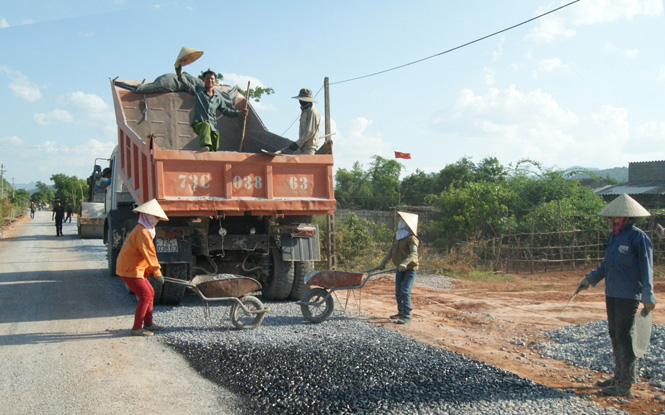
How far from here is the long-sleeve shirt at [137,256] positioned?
5.70 m

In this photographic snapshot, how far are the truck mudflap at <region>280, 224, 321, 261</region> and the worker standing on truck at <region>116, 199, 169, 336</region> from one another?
2.12m

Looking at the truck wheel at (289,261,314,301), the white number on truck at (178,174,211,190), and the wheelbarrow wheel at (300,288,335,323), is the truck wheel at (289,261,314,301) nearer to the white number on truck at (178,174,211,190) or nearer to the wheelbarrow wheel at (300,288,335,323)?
the wheelbarrow wheel at (300,288,335,323)

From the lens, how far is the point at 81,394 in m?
4.00

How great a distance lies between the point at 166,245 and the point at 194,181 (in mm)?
1005

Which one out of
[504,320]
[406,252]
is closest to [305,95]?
[406,252]

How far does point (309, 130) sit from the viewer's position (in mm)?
7391

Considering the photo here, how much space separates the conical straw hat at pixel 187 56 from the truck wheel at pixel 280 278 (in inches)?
124

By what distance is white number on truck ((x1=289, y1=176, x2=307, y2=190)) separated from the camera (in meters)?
7.05

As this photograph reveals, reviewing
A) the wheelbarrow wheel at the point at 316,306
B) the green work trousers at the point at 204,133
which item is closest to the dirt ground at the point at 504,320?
the wheelbarrow wheel at the point at 316,306

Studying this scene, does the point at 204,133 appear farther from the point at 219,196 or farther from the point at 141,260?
the point at 141,260

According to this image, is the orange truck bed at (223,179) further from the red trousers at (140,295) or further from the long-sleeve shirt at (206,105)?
the red trousers at (140,295)

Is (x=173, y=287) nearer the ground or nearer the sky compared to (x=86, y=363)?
nearer the sky

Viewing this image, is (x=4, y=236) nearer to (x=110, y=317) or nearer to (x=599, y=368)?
(x=110, y=317)

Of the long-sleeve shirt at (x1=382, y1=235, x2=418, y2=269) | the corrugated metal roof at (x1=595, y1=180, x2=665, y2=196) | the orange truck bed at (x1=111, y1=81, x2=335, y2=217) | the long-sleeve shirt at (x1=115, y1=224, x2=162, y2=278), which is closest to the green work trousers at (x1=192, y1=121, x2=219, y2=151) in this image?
the orange truck bed at (x1=111, y1=81, x2=335, y2=217)
